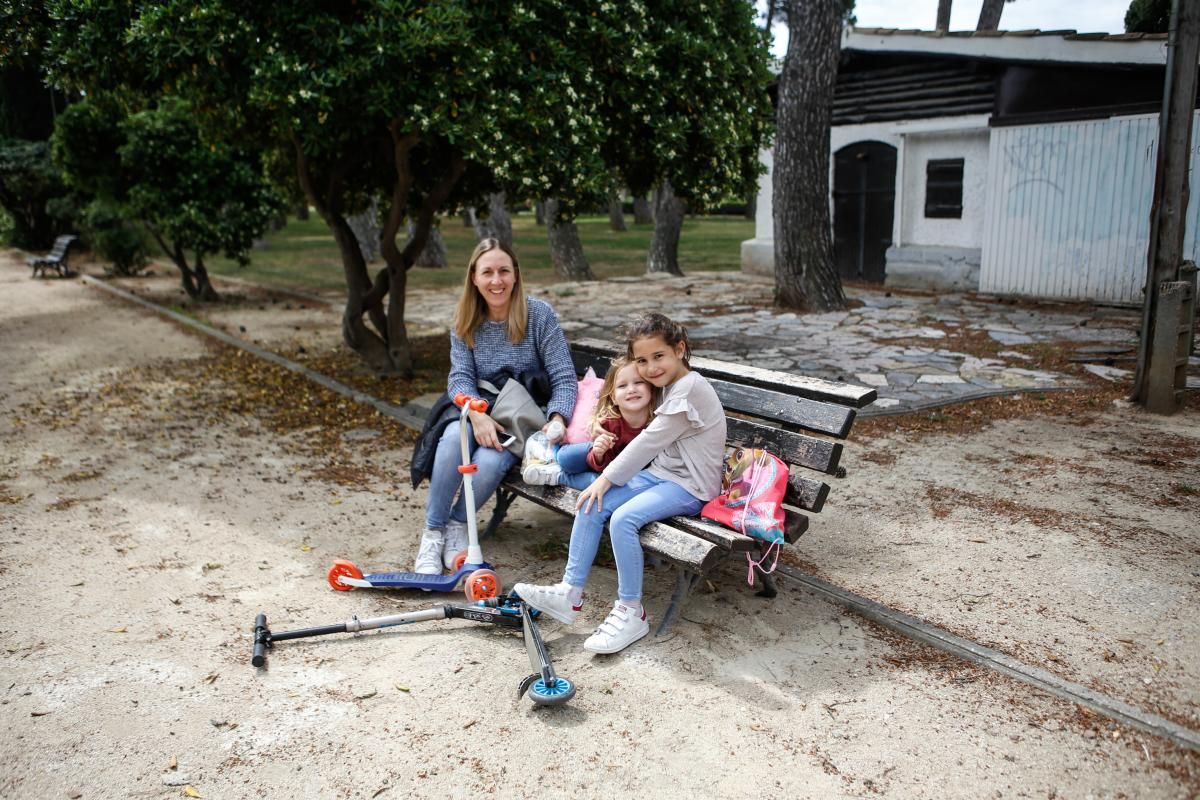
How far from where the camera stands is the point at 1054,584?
14.3 feet

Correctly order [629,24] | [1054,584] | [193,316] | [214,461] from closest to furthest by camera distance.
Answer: [1054,584] → [214,461] → [629,24] → [193,316]

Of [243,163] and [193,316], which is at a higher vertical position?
[243,163]

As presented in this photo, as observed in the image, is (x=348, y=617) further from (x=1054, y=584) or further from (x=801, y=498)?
(x=1054, y=584)

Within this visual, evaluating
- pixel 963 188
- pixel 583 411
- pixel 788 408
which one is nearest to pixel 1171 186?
pixel 788 408

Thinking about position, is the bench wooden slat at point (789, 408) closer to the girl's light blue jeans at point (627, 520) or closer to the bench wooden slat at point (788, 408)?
the bench wooden slat at point (788, 408)

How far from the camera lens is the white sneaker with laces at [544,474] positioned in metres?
4.46

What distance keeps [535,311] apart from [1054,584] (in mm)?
2846

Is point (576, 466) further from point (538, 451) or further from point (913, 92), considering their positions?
point (913, 92)

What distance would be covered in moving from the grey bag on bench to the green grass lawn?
13369 millimetres

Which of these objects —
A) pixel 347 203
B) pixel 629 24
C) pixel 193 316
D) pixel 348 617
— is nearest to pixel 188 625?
pixel 348 617

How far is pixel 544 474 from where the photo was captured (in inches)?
176

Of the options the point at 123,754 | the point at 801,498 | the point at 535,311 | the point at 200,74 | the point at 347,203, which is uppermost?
the point at 200,74

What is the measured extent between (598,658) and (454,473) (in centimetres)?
133

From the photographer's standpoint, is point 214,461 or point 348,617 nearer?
point 348,617
